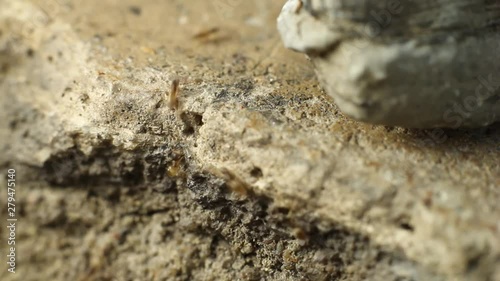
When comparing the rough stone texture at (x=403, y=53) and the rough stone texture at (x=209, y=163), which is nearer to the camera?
the rough stone texture at (x=403, y=53)

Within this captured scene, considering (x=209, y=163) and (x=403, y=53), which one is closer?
(x=403, y=53)

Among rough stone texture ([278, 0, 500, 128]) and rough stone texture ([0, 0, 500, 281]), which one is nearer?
rough stone texture ([278, 0, 500, 128])

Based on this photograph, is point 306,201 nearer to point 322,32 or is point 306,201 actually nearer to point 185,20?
point 322,32

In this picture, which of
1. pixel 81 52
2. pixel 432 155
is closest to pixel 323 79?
pixel 432 155
